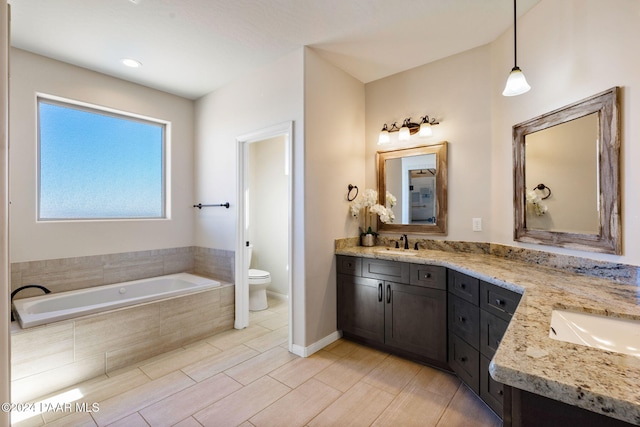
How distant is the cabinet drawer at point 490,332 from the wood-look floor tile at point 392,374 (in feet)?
2.03

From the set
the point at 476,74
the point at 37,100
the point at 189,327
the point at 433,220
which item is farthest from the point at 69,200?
the point at 476,74

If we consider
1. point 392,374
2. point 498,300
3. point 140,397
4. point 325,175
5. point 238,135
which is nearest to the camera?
point 498,300

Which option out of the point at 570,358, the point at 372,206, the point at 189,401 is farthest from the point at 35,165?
the point at 570,358

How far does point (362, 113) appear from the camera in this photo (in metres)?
3.19

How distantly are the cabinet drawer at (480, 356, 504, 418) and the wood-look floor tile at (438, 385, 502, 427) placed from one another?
0.17 ft

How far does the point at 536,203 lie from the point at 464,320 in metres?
0.97

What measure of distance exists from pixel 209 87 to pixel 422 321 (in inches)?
127

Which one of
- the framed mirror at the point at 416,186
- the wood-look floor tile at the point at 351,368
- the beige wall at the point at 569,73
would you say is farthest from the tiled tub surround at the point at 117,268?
the beige wall at the point at 569,73

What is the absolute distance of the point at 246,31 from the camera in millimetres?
2250

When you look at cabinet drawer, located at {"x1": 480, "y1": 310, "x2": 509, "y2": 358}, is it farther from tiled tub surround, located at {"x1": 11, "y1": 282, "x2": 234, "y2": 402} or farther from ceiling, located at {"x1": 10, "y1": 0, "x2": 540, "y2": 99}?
tiled tub surround, located at {"x1": 11, "y1": 282, "x2": 234, "y2": 402}

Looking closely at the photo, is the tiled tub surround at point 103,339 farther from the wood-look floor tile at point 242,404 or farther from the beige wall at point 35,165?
the wood-look floor tile at point 242,404

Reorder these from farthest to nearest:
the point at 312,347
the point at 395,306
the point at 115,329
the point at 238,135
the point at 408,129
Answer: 1. the point at 238,135
2. the point at 408,129
3. the point at 312,347
4. the point at 395,306
5. the point at 115,329

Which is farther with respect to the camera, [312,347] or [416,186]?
[416,186]

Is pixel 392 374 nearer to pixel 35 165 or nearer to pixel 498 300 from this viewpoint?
pixel 498 300
